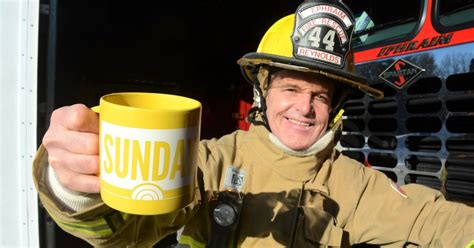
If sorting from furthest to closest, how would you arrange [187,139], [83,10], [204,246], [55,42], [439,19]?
[83,10] < [439,19] < [55,42] < [204,246] < [187,139]

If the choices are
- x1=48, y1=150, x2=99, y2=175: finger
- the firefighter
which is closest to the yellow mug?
x1=48, y1=150, x2=99, y2=175: finger

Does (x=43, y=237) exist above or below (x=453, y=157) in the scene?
below

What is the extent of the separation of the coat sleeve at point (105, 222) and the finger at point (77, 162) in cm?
11

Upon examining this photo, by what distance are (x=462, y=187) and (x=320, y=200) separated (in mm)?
1192

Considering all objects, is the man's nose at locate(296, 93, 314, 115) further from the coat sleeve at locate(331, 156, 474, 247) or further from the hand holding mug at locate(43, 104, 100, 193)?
the hand holding mug at locate(43, 104, 100, 193)

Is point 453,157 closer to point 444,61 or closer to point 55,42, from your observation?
point 444,61

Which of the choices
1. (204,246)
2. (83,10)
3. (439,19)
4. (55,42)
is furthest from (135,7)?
(204,246)

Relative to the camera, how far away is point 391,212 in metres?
1.51

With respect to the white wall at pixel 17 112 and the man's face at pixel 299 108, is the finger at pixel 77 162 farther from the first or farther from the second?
the white wall at pixel 17 112

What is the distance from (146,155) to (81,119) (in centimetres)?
21

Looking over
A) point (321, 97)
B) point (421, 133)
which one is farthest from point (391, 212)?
point (421, 133)

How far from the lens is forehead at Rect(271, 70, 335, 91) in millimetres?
1598

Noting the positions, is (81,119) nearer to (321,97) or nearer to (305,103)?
(305,103)

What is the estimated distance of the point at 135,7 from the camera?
12.5ft
